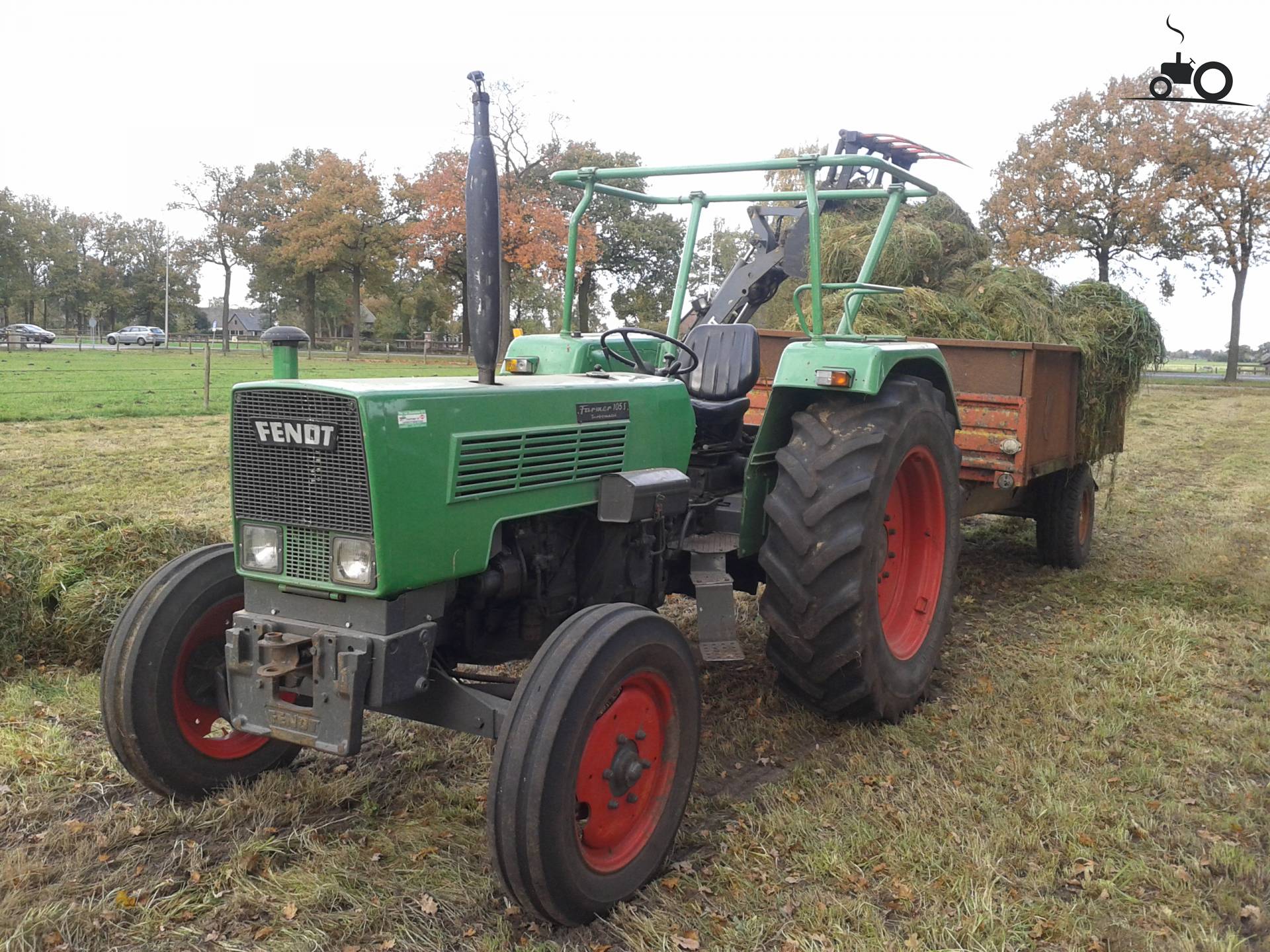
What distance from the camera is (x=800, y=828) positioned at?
10.3 ft

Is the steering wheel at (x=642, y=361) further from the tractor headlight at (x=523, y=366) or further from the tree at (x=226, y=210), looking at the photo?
the tree at (x=226, y=210)

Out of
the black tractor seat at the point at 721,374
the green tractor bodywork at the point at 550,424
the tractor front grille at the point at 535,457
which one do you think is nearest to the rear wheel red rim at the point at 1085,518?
the green tractor bodywork at the point at 550,424

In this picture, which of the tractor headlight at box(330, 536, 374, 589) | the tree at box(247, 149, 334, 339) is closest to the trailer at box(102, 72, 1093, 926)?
the tractor headlight at box(330, 536, 374, 589)

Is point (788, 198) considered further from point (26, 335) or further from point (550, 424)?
point (26, 335)

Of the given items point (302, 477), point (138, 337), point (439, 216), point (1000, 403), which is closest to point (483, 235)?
point (302, 477)

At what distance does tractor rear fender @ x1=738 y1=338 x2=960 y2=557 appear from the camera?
149 inches

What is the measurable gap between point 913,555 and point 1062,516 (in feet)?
8.06

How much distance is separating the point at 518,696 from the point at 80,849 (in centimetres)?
151

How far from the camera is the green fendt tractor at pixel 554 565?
2650 mm

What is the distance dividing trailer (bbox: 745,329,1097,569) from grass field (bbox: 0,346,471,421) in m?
2.70

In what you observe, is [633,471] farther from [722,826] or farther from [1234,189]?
[1234,189]

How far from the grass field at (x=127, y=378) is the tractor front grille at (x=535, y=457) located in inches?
66.1

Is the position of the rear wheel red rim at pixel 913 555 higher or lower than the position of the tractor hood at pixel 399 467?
lower

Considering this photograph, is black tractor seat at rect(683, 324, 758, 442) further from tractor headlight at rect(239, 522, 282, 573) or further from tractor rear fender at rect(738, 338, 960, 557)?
tractor headlight at rect(239, 522, 282, 573)
